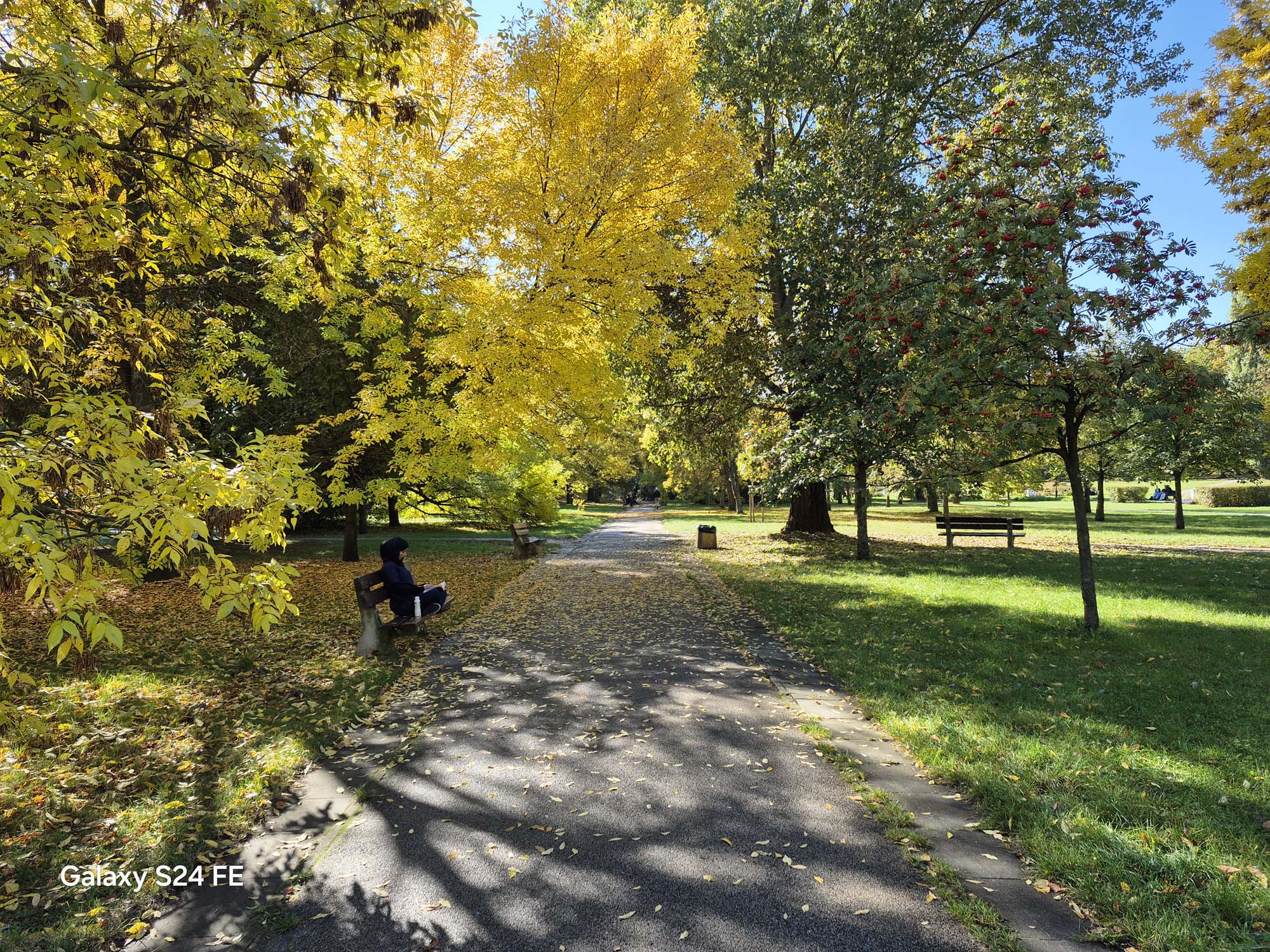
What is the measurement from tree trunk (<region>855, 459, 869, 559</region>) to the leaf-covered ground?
943 centimetres

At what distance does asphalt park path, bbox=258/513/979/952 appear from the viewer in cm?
258

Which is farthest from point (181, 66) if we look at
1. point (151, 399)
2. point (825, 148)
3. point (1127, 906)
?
point (825, 148)

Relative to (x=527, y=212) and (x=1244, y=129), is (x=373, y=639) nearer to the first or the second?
(x=527, y=212)

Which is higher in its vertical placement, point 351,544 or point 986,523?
point 351,544

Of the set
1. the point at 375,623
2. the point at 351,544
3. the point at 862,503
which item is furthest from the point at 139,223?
the point at 862,503

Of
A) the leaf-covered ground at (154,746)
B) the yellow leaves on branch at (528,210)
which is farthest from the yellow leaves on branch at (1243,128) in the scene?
the leaf-covered ground at (154,746)

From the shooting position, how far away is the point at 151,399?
9984mm

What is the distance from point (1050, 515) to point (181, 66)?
38050mm

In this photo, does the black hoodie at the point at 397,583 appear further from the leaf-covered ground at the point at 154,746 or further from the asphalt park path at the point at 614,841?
the asphalt park path at the point at 614,841

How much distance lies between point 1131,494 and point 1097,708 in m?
57.0

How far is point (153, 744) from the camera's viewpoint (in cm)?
429

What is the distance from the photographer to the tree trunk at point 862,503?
13.6 metres

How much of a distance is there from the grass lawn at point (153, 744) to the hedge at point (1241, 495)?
50.9m

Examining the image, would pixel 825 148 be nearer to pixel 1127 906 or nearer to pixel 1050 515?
pixel 1127 906
